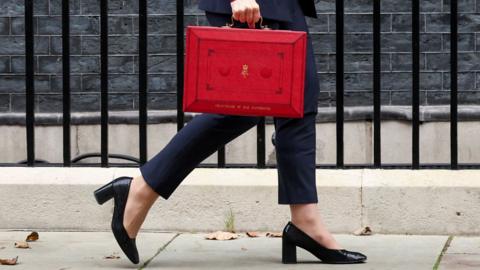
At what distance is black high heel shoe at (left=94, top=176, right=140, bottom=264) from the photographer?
4945 mm

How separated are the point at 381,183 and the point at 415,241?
0.31 m

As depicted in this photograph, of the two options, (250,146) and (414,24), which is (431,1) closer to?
(250,146)

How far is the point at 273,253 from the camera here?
5328 millimetres

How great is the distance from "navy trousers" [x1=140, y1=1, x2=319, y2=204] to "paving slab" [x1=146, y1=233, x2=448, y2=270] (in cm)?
30

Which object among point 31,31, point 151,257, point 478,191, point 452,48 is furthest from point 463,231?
point 31,31

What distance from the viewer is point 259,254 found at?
5297 mm

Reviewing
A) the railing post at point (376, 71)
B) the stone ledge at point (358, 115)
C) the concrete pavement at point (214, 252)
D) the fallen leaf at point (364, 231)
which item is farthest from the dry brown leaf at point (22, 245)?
the stone ledge at point (358, 115)

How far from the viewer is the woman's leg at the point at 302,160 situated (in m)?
4.90

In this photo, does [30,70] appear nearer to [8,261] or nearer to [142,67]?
[142,67]

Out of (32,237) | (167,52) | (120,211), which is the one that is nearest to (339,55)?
(120,211)

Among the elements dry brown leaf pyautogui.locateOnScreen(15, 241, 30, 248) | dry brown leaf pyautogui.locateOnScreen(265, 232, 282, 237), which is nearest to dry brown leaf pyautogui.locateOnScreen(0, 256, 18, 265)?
dry brown leaf pyautogui.locateOnScreen(15, 241, 30, 248)

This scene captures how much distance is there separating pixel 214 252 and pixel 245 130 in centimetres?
69

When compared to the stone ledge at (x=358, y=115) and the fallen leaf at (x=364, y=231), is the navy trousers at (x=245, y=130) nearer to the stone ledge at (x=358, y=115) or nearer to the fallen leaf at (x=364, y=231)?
the fallen leaf at (x=364, y=231)

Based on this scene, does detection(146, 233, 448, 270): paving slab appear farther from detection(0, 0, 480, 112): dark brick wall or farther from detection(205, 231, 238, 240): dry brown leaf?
detection(0, 0, 480, 112): dark brick wall
